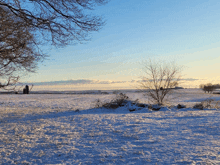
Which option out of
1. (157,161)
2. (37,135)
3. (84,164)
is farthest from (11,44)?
(157,161)

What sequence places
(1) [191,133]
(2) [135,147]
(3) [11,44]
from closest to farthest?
1. (2) [135,147]
2. (1) [191,133]
3. (3) [11,44]

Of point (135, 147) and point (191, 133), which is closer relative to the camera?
point (135, 147)

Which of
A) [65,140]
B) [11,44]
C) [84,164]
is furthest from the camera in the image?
[11,44]

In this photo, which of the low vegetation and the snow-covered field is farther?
the low vegetation

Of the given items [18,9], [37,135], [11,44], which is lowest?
[37,135]

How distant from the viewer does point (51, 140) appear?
5.83 m

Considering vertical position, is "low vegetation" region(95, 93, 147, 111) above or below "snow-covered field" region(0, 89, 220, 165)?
above

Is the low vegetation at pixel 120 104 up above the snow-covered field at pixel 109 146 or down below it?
above

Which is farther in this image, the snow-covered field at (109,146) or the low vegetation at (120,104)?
the low vegetation at (120,104)

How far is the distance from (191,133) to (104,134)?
10.1 ft

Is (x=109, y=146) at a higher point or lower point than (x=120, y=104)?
lower

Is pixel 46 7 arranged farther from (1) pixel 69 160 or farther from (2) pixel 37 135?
(1) pixel 69 160

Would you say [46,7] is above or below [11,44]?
above

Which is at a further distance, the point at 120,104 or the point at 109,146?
the point at 120,104
